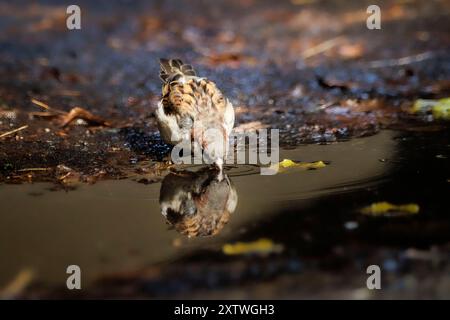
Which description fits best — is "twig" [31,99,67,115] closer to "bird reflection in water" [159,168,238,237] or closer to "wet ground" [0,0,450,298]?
"wet ground" [0,0,450,298]

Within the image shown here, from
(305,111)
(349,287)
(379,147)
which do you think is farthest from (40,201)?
(305,111)

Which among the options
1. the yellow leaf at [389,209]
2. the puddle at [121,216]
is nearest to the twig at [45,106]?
the puddle at [121,216]

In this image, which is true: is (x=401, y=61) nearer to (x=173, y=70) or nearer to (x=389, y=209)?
(x=173, y=70)

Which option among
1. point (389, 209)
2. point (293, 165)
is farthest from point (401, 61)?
point (389, 209)

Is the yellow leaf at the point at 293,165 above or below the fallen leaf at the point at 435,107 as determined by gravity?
below

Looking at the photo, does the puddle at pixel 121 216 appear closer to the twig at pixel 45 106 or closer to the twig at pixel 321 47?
the twig at pixel 45 106

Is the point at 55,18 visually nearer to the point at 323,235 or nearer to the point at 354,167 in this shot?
the point at 354,167

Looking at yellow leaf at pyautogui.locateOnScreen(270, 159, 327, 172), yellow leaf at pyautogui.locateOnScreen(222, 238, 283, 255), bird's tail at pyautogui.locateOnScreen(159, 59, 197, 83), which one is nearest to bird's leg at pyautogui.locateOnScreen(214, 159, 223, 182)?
yellow leaf at pyautogui.locateOnScreen(270, 159, 327, 172)
